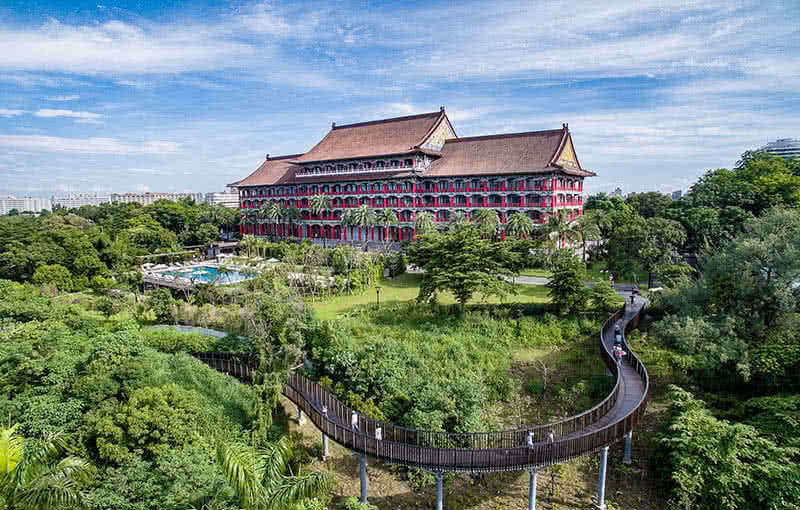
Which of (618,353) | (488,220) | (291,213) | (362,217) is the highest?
(291,213)

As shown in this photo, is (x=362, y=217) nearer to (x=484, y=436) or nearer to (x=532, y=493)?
(x=484, y=436)

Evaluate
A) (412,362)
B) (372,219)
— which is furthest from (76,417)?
(372,219)

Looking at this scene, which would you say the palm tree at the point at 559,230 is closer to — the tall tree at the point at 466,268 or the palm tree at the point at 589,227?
the palm tree at the point at 589,227

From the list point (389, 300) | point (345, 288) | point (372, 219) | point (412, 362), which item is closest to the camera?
point (412, 362)

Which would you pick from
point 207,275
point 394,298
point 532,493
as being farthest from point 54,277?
point 532,493

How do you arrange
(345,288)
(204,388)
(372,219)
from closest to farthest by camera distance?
1. (204,388)
2. (345,288)
3. (372,219)

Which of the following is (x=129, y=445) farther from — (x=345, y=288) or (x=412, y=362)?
(x=345, y=288)

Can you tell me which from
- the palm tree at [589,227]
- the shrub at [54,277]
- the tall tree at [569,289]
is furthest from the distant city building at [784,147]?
the shrub at [54,277]
